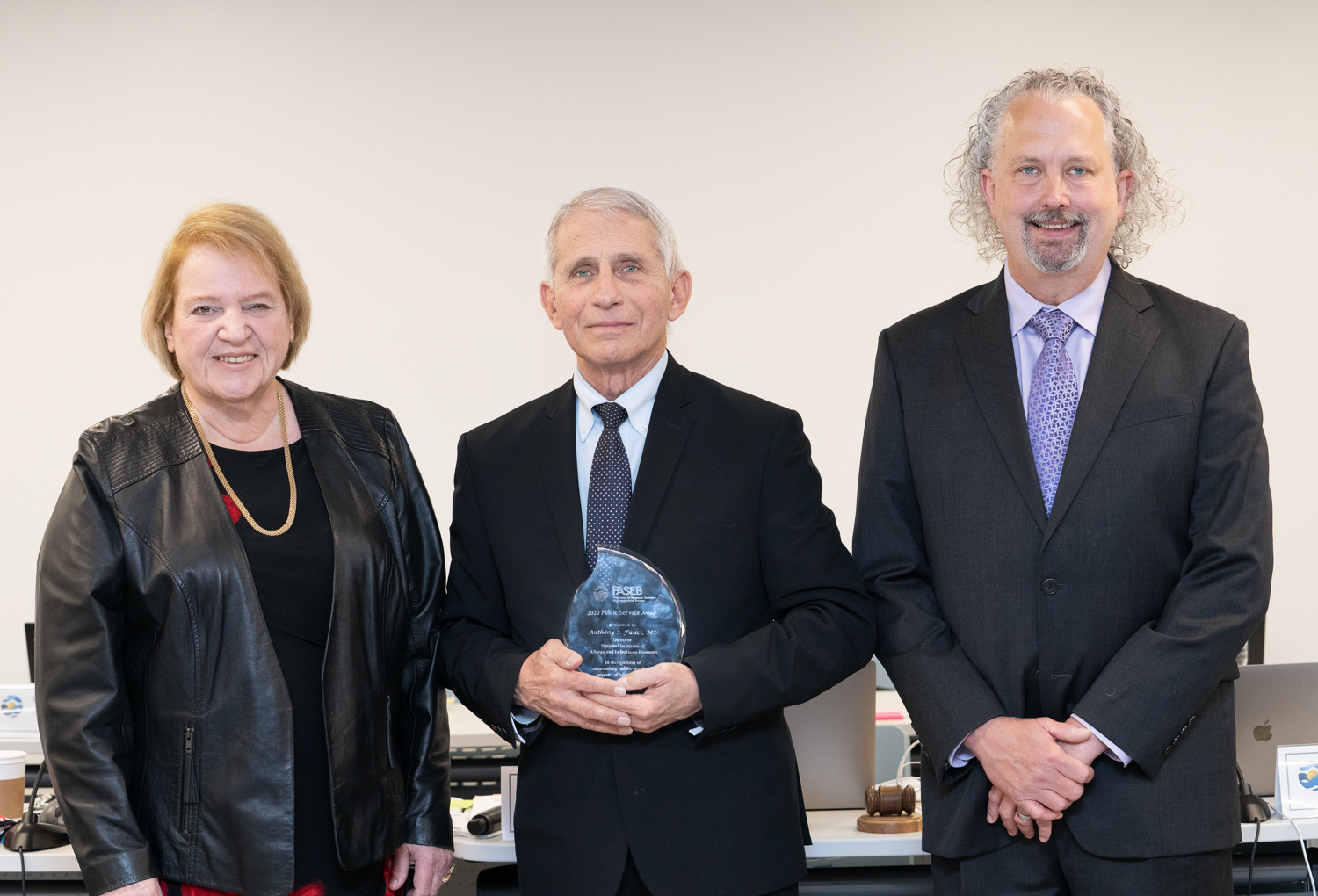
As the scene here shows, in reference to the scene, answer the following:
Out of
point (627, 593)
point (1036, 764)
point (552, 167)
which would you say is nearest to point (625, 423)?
point (627, 593)

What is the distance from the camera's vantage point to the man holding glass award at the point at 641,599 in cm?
178

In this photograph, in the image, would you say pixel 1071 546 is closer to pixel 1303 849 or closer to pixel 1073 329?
pixel 1073 329

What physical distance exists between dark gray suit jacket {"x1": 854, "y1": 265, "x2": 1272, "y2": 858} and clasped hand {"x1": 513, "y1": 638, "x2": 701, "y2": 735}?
1.34 ft

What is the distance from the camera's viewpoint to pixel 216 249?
1891 millimetres

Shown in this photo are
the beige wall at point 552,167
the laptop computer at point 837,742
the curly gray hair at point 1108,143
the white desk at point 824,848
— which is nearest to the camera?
the curly gray hair at point 1108,143

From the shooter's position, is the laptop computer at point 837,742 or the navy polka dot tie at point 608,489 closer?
the navy polka dot tie at point 608,489

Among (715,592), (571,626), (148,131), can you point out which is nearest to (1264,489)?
(715,592)

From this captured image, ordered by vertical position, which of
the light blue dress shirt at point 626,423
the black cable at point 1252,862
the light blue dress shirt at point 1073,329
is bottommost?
the black cable at point 1252,862

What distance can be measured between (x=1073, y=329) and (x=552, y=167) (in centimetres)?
304

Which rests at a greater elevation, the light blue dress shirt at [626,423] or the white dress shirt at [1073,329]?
the white dress shirt at [1073,329]

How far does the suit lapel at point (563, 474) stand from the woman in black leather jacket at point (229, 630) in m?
0.28

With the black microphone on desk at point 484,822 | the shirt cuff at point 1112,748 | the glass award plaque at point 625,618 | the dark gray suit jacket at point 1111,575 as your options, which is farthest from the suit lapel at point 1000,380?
the black microphone on desk at point 484,822

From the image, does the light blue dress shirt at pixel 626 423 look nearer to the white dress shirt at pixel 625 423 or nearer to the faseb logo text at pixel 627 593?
the white dress shirt at pixel 625 423

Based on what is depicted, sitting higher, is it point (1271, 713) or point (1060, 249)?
point (1060, 249)
